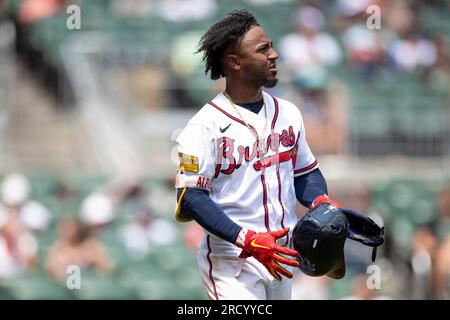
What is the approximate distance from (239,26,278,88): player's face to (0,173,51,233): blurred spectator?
524 cm

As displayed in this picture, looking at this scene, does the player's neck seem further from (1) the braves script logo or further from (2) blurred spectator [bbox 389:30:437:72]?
(2) blurred spectator [bbox 389:30:437:72]

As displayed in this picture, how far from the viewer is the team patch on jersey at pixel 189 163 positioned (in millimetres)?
4512

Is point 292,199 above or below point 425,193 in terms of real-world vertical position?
above

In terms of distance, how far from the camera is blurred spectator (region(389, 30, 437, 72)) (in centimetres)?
1195

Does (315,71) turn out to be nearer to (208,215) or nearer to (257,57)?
(257,57)

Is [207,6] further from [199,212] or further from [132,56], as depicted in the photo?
[199,212]

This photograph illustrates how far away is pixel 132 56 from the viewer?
36.1ft

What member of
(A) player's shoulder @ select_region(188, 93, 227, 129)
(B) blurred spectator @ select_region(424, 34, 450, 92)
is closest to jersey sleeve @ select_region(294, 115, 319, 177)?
(A) player's shoulder @ select_region(188, 93, 227, 129)

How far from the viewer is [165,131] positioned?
10.6m

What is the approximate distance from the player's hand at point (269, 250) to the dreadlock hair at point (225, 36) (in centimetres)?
88

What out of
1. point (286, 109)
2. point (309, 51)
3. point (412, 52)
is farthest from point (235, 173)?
point (412, 52)

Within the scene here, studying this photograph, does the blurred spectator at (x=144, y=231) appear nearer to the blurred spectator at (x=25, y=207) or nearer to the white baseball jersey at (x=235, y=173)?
the blurred spectator at (x=25, y=207)

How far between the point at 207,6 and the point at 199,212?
7.84 meters
